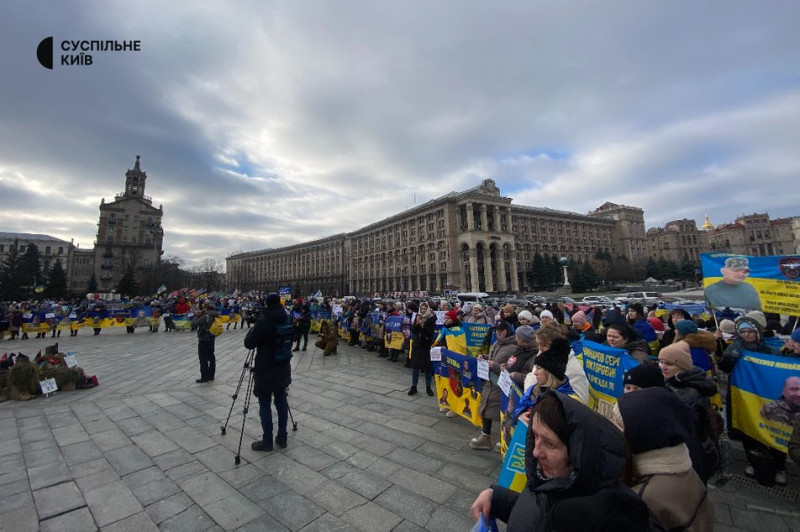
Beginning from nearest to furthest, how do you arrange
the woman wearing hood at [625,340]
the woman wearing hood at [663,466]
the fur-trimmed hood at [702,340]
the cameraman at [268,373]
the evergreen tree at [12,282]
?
1. the woman wearing hood at [663,466]
2. the woman wearing hood at [625,340]
3. the fur-trimmed hood at [702,340]
4. the cameraman at [268,373]
5. the evergreen tree at [12,282]

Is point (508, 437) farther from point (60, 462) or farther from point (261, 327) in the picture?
point (60, 462)

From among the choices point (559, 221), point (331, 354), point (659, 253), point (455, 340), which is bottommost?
point (331, 354)

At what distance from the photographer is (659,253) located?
10931cm

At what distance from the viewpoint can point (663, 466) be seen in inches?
57.6

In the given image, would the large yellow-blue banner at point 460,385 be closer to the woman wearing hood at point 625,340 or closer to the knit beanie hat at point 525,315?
the woman wearing hood at point 625,340

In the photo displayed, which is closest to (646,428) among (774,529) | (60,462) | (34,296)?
(774,529)

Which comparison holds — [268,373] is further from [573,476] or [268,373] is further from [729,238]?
[729,238]

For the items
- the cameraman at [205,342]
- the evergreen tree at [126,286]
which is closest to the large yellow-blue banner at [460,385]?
the cameraman at [205,342]

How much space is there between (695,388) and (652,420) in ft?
6.71

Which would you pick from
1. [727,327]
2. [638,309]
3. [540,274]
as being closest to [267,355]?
[638,309]

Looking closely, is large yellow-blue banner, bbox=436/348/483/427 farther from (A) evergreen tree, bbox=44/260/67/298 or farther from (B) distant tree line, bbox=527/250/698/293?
(A) evergreen tree, bbox=44/260/67/298

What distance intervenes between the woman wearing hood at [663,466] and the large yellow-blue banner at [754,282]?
639 centimetres

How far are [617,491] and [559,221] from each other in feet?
334

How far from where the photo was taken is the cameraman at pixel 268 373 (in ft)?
15.1
